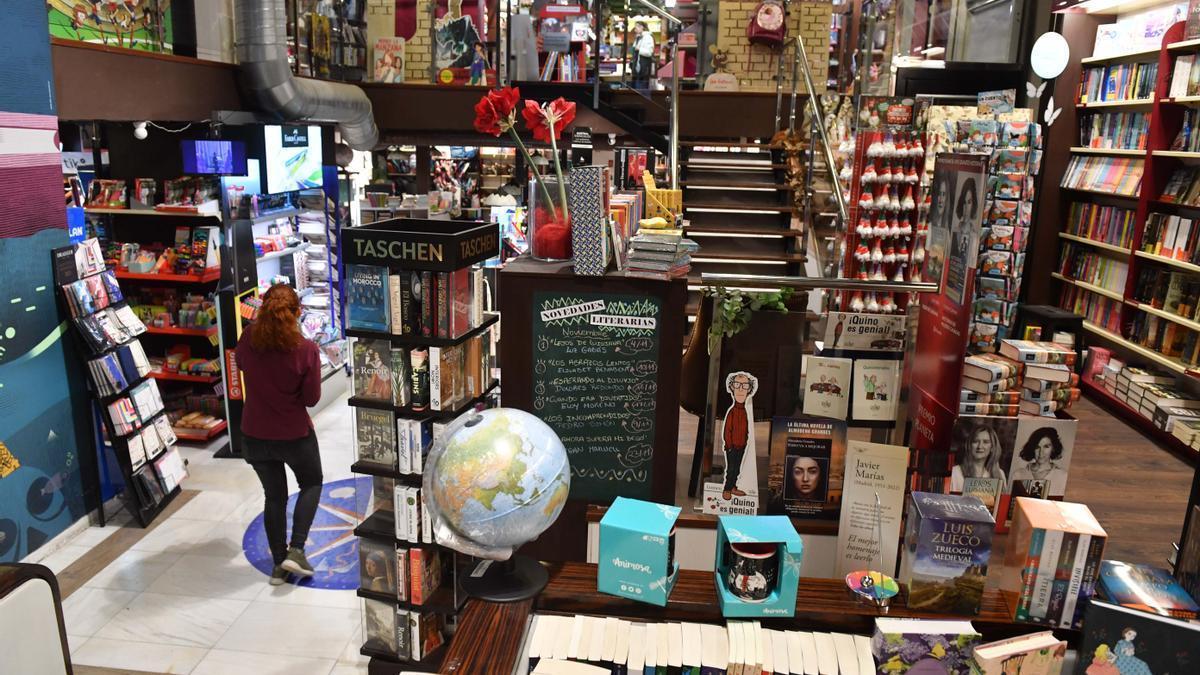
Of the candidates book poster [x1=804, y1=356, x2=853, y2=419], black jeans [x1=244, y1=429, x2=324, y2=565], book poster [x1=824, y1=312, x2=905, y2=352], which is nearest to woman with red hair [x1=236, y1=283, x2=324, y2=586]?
black jeans [x1=244, y1=429, x2=324, y2=565]

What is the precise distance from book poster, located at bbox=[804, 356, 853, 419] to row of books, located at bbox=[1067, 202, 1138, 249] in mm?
5411

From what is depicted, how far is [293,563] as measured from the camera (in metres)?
4.86

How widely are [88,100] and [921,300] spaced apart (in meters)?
4.81

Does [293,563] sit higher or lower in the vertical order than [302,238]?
lower

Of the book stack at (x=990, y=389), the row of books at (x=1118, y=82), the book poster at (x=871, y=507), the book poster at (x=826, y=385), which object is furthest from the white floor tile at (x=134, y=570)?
the row of books at (x=1118, y=82)

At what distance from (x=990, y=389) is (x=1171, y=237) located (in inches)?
170

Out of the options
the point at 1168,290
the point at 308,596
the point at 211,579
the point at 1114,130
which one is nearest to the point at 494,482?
the point at 308,596

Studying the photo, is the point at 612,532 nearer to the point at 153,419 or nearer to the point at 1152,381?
the point at 153,419

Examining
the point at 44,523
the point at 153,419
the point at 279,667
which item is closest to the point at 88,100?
the point at 153,419

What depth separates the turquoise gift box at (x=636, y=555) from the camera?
233 cm

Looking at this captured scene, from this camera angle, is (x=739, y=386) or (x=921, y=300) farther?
(x=921, y=300)

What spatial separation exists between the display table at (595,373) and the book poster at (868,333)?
736 millimetres

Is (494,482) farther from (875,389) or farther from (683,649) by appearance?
(875,389)

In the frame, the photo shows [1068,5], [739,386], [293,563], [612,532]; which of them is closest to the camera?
[612,532]
